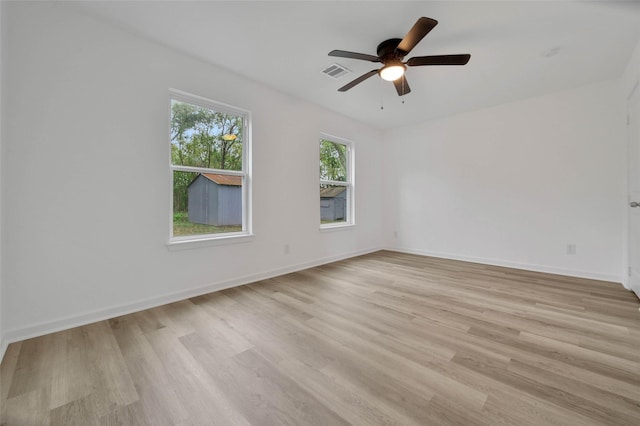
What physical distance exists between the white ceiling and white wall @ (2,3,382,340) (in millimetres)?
303

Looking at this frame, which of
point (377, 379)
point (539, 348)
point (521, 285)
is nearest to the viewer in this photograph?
point (377, 379)

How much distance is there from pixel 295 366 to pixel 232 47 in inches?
116

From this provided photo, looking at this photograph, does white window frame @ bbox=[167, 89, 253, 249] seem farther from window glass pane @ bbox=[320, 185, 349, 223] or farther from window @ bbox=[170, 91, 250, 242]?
window glass pane @ bbox=[320, 185, 349, 223]

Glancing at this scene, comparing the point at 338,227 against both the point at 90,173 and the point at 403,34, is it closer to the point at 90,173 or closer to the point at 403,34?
the point at 403,34

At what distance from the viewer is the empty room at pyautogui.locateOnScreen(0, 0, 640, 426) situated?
4.65 ft

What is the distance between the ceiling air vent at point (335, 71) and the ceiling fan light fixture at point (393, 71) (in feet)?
2.00

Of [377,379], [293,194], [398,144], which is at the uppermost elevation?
[398,144]

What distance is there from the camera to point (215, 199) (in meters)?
3.07

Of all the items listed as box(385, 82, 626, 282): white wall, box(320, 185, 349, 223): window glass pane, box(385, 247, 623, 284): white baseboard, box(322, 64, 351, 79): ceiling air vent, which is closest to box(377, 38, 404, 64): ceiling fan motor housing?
box(322, 64, 351, 79): ceiling air vent

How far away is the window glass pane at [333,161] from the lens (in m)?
4.41

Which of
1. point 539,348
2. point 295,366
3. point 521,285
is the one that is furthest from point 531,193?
point 295,366

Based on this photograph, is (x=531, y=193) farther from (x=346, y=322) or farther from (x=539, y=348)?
(x=346, y=322)

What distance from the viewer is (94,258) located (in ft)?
7.20

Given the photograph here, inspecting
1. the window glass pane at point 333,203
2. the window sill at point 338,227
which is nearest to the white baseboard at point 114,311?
the window sill at point 338,227
